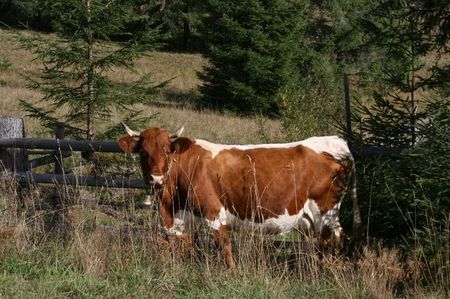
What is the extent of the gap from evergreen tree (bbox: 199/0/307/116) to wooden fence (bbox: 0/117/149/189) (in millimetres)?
19647

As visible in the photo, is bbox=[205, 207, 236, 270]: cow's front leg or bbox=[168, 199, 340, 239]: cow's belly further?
bbox=[168, 199, 340, 239]: cow's belly

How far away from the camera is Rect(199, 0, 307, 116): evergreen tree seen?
96.3ft

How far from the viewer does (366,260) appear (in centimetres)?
601

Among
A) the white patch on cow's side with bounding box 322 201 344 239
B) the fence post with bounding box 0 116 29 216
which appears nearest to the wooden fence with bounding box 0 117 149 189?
the fence post with bounding box 0 116 29 216

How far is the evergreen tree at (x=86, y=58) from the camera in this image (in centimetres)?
1225

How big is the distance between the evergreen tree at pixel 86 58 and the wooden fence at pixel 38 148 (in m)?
2.35

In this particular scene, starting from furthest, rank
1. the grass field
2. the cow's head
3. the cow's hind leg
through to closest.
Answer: the cow's head, the cow's hind leg, the grass field

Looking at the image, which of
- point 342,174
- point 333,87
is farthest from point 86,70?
point 342,174

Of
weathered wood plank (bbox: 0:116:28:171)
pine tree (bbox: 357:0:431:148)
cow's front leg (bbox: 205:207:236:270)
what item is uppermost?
pine tree (bbox: 357:0:431:148)

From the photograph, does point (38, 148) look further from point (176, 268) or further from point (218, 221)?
point (176, 268)

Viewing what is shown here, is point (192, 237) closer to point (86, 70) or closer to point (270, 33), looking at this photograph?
point (86, 70)

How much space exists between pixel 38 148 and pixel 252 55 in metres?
20.7

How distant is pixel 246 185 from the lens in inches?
263

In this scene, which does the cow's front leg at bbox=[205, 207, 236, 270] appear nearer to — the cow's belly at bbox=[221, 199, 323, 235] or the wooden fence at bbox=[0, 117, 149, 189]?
the cow's belly at bbox=[221, 199, 323, 235]
